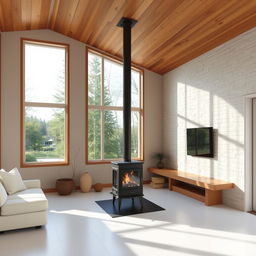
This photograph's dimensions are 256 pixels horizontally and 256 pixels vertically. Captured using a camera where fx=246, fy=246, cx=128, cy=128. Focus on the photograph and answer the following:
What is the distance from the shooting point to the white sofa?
131 inches

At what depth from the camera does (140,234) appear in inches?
131

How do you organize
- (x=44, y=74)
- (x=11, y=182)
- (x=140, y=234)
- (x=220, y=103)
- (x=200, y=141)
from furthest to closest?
(x=44, y=74) → (x=200, y=141) → (x=220, y=103) → (x=11, y=182) → (x=140, y=234)

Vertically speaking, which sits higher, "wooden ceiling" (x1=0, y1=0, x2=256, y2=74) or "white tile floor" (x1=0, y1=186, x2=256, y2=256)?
"wooden ceiling" (x1=0, y1=0, x2=256, y2=74)

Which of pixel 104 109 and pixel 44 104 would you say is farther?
pixel 104 109

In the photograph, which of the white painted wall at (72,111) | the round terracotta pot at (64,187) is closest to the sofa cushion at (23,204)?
the round terracotta pot at (64,187)

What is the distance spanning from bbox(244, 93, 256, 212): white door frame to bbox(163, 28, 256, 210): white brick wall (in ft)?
0.21

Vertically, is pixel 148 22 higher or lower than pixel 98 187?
higher

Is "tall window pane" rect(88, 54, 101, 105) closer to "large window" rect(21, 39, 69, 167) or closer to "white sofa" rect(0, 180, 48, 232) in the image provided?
"large window" rect(21, 39, 69, 167)

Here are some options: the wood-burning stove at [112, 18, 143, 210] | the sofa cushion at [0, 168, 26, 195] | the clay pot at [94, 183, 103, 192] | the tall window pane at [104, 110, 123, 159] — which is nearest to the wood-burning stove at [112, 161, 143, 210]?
the wood-burning stove at [112, 18, 143, 210]

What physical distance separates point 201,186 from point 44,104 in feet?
12.9

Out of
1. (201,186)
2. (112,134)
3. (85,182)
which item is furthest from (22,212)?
(112,134)

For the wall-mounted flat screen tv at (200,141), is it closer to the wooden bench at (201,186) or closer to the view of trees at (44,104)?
the wooden bench at (201,186)

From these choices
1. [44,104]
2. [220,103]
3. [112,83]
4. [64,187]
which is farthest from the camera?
[112,83]

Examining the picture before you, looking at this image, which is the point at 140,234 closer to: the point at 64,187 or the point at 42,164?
the point at 64,187
